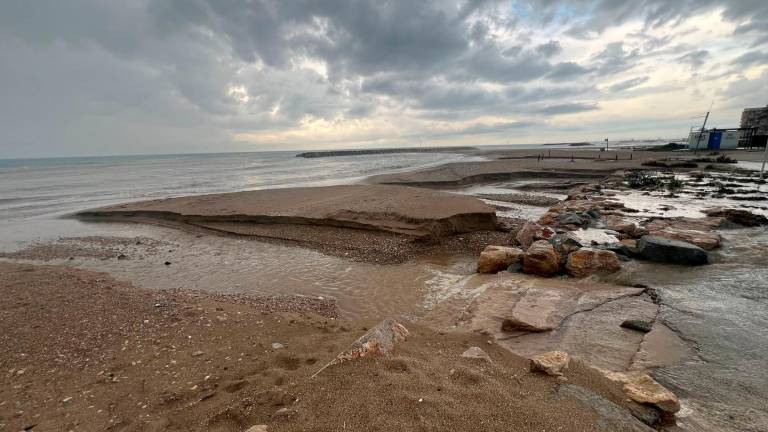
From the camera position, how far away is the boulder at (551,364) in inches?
137

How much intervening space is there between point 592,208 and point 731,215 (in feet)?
12.4

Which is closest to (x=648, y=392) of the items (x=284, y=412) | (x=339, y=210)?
(x=284, y=412)

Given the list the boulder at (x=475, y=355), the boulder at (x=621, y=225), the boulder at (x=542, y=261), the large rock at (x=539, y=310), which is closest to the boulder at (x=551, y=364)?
the boulder at (x=475, y=355)

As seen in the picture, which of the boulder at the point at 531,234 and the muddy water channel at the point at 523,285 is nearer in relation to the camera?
the muddy water channel at the point at 523,285

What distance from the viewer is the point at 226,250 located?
10883mm

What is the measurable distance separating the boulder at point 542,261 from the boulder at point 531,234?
4.59ft

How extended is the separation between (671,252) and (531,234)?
294 cm

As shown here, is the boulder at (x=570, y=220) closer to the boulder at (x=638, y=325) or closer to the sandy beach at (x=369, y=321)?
the sandy beach at (x=369, y=321)

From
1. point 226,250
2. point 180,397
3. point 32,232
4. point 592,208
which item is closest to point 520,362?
point 180,397

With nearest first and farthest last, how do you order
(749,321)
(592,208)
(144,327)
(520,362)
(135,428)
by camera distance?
(135,428)
(520,362)
(749,321)
(144,327)
(592,208)

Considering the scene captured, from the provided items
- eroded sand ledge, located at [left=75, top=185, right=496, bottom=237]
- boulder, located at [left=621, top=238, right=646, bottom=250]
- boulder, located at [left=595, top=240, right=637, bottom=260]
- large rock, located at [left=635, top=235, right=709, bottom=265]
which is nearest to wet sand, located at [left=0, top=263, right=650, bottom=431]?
eroded sand ledge, located at [left=75, top=185, right=496, bottom=237]

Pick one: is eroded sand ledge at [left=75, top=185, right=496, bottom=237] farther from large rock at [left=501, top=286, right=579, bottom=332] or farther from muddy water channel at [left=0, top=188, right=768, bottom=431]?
large rock at [left=501, top=286, right=579, bottom=332]

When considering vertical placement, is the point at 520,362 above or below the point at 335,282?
above

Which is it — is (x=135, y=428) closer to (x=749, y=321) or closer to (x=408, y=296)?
(x=408, y=296)
